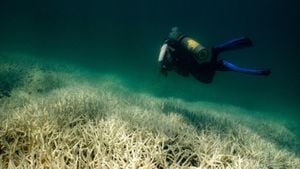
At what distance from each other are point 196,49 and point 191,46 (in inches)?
10.1

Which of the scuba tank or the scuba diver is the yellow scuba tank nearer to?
the scuba tank

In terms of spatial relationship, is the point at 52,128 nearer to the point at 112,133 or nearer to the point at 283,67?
the point at 112,133

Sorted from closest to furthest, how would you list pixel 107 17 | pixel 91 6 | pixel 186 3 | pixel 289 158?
pixel 289 158, pixel 186 3, pixel 91 6, pixel 107 17

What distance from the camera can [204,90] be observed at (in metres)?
31.4

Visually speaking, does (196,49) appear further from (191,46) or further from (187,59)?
(187,59)

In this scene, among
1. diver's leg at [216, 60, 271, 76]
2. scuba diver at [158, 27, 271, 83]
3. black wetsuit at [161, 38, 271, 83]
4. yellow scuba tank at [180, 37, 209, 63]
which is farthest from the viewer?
black wetsuit at [161, 38, 271, 83]

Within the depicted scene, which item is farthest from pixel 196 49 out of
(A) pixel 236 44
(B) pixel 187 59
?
(A) pixel 236 44

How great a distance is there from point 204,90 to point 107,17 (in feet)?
261

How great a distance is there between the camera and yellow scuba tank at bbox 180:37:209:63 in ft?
23.2

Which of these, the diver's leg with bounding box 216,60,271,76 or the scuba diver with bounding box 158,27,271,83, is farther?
the scuba diver with bounding box 158,27,271,83

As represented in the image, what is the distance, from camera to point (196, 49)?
7.15 metres

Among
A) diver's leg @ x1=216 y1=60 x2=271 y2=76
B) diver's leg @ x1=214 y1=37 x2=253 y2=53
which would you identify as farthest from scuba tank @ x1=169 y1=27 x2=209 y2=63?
diver's leg @ x1=214 y1=37 x2=253 y2=53

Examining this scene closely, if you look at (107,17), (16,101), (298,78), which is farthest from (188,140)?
(107,17)

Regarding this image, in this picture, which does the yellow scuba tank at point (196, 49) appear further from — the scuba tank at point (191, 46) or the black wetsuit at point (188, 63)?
the black wetsuit at point (188, 63)
